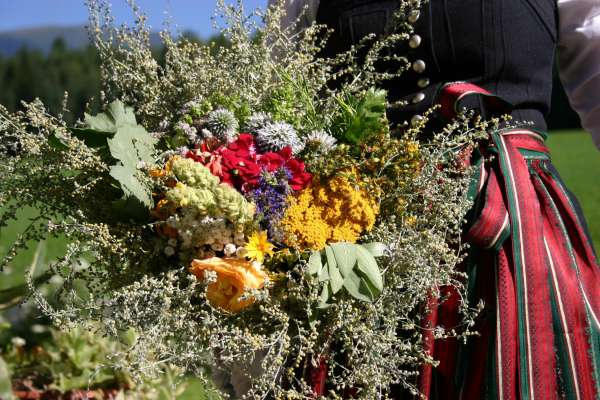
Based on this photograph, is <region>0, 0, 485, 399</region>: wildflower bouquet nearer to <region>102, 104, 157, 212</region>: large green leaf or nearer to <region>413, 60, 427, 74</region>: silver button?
<region>102, 104, 157, 212</region>: large green leaf

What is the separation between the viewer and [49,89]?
25203 millimetres

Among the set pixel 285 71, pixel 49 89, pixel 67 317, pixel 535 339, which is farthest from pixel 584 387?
pixel 49 89

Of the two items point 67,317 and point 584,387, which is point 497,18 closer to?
point 584,387

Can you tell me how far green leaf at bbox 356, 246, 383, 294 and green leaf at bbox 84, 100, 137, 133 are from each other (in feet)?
1.72

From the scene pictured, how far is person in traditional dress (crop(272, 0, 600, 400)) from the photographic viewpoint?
1395 mm

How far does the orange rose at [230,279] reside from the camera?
46.3 inches

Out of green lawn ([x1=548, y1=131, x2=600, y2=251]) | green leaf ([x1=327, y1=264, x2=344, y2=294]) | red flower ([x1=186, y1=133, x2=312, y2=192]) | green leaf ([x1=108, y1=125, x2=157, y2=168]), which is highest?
green leaf ([x1=108, y1=125, x2=157, y2=168])

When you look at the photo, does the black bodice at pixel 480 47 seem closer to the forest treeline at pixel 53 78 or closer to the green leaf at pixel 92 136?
the green leaf at pixel 92 136

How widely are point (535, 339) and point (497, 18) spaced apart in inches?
27.3

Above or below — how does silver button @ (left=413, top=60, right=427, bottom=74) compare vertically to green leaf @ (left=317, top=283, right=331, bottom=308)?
above

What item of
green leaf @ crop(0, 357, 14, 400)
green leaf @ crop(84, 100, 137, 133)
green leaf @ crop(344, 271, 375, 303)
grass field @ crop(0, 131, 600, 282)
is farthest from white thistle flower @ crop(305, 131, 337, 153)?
grass field @ crop(0, 131, 600, 282)

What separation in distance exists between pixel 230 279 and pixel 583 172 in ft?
38.2

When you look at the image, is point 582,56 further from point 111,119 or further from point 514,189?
point 111,119

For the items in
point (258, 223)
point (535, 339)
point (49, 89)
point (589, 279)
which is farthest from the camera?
point (49, 89)
